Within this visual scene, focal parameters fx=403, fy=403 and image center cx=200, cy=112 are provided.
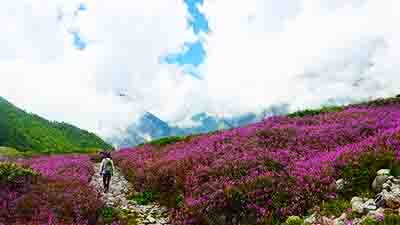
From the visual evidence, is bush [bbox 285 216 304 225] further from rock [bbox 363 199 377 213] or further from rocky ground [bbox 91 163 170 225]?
rocky ground [bbox 91 163 170 225]

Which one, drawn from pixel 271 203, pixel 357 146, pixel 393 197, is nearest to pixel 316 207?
pixel 271 203

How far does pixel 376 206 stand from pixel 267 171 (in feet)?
19.2

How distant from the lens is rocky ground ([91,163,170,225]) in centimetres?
1775

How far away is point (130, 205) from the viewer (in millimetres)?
20531

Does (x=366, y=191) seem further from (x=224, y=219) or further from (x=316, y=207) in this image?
(x=224, y=219)

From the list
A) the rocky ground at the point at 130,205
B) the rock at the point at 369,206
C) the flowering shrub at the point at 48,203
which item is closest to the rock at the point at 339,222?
the rock at the point at 369,206

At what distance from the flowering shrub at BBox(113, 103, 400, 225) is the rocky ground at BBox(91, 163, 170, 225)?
2.08 ft

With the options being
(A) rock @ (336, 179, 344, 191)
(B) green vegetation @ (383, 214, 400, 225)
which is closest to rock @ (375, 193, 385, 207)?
(B) green vegetation @ (383, 214, 400, 225)

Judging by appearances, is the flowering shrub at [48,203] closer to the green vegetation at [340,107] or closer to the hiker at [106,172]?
the hiker at [106,172]

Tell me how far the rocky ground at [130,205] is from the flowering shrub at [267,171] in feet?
2.08

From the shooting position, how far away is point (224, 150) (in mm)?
22797

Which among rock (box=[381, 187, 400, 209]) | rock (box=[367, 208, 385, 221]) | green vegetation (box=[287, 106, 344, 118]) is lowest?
rock (box=[367, 208, 385, 221])

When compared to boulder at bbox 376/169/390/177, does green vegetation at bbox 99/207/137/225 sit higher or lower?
lower

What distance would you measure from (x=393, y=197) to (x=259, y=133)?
48.1ft
